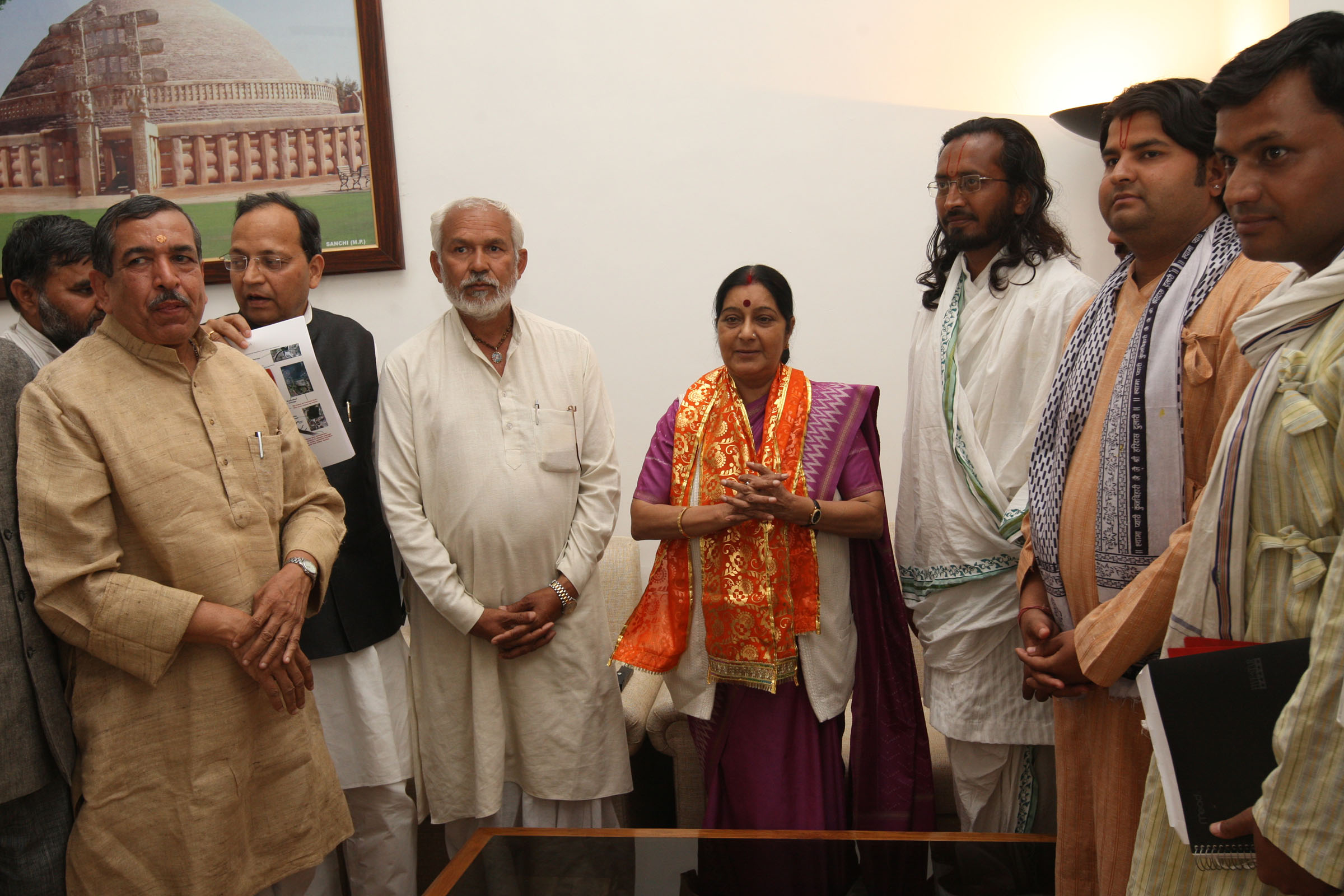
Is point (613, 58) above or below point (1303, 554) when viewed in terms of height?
above

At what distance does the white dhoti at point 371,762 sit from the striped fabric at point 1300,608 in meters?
1.79

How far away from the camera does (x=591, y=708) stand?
2.37 metres

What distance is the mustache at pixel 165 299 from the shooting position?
1771mm

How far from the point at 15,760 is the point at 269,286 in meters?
1.23

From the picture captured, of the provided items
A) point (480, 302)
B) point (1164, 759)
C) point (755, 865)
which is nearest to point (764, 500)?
point (755, 865)

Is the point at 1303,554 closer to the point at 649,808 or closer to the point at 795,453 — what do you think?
the point at 795,453

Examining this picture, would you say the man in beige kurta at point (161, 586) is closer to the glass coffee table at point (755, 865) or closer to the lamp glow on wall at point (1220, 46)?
the glass coffee table at point (755, 865)

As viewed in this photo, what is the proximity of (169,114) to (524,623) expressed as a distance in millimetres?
2642

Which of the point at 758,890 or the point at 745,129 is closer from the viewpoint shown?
the point at 758,890

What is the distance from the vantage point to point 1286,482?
1.07m

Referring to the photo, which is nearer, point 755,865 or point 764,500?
point 755,865

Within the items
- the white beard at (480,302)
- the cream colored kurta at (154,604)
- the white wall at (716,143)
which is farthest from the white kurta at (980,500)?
the cream colored kurta at (154,604)

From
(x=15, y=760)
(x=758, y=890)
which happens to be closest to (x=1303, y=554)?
(x=758, y=890)

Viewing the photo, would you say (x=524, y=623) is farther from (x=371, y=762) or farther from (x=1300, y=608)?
(x=1300, y=608)
